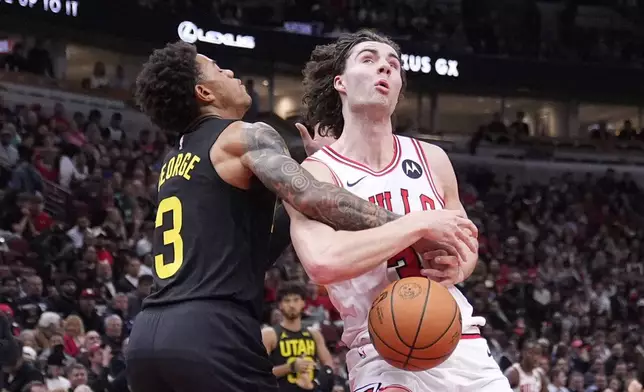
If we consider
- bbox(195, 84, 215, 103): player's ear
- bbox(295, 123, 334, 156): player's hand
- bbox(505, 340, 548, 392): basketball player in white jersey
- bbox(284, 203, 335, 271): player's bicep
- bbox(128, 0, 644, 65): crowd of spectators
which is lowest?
bbox(505, 340, 548, 392): basketball player in white jersey

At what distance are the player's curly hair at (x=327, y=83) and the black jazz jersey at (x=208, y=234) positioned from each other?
0.70 meters

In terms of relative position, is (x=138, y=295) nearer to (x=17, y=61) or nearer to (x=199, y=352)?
(x=199, y=352)

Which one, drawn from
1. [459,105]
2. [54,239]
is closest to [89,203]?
[54,239]

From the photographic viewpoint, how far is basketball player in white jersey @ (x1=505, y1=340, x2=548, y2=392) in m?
10.0

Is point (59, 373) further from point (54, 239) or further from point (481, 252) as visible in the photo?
point (481, 252)

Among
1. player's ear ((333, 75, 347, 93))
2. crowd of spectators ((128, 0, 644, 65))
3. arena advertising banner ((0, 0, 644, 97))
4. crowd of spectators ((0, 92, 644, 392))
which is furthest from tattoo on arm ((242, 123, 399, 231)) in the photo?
crowd of spectators ((128, 0, 644, 65))

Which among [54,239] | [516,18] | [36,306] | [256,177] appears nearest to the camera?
[256,177]

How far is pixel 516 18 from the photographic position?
24.0 meters

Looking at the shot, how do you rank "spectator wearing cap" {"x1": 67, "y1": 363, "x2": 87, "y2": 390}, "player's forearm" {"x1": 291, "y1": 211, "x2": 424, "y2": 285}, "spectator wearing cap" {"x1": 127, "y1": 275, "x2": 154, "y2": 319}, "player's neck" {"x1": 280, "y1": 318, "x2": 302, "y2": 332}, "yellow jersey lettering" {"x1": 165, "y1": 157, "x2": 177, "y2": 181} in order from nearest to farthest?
"player's forearm" {"x1": 291, "y1": 211, "x2": 424, "y2": 285} < "yellow jersey lettering" {"x1": 165, "y1": 157, "x2": 177, "y2": 181} < "spectator wearing cap" {"x1": 67, "y1": 363, "x2": 87, "y2": 390} < "player's neck" {"x1": 280, "y1": 318, "x2": 302, "y2": 332} < "spectator wearing cap" {"x1": 127, "y1": 275, "x2": 154, "y2": 319}

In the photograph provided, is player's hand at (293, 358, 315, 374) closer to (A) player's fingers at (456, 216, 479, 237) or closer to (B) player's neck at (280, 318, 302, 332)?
(B) player's neck at (280, 318, 302, 332)

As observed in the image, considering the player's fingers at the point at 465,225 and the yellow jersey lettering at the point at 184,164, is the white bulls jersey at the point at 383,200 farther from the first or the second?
the yellow jersey lettering at the point at 184,164

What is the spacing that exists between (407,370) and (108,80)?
16.2 m

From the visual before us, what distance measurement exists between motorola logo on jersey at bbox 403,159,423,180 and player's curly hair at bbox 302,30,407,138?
0.43 meters

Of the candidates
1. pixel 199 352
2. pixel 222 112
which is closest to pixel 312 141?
pixel 222 112
